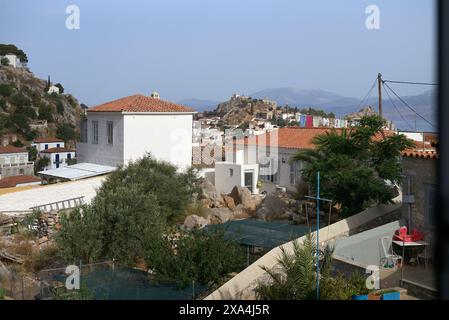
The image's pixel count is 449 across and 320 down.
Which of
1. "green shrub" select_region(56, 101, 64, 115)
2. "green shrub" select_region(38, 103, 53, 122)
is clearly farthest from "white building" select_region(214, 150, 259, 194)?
"green shrub" select_region(56, 101, 64, 115)

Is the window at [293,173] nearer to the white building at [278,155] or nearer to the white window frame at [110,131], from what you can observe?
the white building at [278,155]

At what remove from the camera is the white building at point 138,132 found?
19.9 m

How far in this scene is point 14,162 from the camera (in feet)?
155

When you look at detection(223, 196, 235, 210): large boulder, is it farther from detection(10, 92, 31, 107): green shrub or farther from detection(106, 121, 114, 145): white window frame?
detection(10, 92, 31, 107): green shrub

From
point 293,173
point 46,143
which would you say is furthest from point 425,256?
point 46,143

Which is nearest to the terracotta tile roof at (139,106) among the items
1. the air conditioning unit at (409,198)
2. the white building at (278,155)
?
the white building at (278,155)

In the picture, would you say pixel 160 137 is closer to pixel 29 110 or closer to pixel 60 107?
pixel 29 110

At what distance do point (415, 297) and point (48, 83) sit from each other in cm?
6941

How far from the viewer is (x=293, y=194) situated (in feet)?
59.0

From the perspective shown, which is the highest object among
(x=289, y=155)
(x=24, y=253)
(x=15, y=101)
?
(x=15, y=101)

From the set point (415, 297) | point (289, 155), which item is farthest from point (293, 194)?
point (415, 297)

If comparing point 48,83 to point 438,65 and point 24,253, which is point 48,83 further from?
point 438,65

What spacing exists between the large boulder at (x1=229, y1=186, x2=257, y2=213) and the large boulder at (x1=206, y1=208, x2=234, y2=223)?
1.20m

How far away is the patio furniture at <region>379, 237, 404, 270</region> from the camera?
8.78 metres
